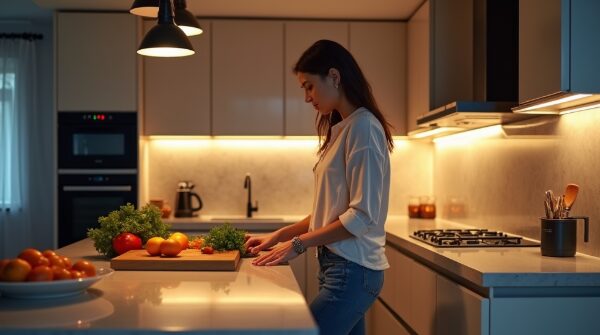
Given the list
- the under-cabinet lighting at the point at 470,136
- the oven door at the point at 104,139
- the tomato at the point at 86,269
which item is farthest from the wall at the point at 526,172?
the oven door at the point at 104,139

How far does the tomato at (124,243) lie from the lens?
7.36 feet

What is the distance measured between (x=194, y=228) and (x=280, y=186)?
798 mm

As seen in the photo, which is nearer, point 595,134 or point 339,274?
point 339,274

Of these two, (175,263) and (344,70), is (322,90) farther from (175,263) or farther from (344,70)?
(175,263)

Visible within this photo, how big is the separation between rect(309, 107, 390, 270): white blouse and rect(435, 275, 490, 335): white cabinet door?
0.33m

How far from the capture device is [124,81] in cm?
420

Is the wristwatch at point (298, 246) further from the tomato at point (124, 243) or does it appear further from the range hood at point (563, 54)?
the range hood at point (563, 54)

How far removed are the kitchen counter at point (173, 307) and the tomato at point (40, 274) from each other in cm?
6

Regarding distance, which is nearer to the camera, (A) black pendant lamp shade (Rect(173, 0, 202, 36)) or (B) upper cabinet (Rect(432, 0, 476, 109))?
(A) black pendant lamp shade (Rect(173, 0, 202, 36))

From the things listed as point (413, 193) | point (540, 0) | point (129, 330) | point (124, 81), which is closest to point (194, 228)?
point (124, 81)

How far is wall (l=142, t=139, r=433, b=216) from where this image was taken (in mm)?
4660

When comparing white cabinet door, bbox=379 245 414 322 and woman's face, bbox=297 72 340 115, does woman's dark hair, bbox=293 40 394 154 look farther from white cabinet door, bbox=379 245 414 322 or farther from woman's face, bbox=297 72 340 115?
white cabinet door, bbox=379 245 414 322

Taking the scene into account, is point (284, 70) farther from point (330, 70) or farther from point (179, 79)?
point (330, 70)

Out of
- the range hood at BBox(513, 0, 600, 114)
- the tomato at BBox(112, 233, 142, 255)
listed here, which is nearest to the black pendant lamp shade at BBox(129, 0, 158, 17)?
the tomato at BBox(112, 233, 142, 255)
